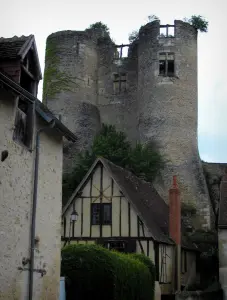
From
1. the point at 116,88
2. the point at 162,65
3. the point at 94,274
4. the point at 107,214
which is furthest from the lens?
the point at 116,88

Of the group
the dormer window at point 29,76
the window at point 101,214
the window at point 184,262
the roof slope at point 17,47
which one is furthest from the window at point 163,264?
the roof slope at point 17,47

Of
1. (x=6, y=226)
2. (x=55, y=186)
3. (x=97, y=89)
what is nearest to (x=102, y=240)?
(x=55, y=186)

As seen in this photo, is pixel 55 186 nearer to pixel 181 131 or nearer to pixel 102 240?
pixel 102 240

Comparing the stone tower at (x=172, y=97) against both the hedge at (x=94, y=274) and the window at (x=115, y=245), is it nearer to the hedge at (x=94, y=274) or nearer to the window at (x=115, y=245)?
the window at (x=115, y=245)

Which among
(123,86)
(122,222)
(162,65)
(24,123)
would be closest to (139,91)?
(162,65)

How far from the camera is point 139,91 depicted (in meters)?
36.2

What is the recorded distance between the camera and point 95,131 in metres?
37.4

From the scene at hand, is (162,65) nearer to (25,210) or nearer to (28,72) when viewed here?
(28,72)

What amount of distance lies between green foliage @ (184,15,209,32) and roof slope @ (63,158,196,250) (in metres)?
14.5

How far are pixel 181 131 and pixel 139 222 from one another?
1381cm

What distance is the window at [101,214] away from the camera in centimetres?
2173

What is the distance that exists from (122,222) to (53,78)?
18104 millimetres

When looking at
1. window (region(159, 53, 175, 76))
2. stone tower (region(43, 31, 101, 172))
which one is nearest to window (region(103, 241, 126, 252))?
stone tower (region(43, 31, 101, 172))

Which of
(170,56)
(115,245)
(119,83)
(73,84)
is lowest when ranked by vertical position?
(115,245)
